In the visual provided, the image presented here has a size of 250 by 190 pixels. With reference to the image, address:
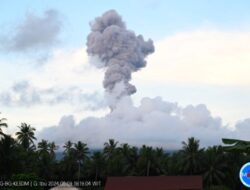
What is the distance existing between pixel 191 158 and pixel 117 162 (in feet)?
49.0

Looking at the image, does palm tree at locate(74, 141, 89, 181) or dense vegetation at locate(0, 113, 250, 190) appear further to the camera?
palm tree at locate(74, 141, 89, 181)

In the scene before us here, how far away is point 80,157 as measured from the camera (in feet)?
333

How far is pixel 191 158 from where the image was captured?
287ft

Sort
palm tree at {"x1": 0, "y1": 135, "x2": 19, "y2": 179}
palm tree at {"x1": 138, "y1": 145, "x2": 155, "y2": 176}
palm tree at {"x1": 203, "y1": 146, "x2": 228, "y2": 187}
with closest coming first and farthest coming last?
palm tree at {"x1": 0, "y1": 135, "x2": 19, "y2": 179}
palm tree at {"x1": 203, "y1": 146, "x2": 228, "y2": 187}
palm tree at {"x1": 138, "y1": 145, "x2": 155, "y2": 176}

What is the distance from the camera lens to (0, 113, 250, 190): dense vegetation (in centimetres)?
7912

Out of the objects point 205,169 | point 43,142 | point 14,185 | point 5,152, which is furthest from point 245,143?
point 43,142

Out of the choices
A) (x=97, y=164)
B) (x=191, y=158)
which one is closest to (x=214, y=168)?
(x=191, y=158)

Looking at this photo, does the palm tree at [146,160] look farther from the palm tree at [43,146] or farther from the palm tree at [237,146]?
the palm tree at [237,146]

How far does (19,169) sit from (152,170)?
2718 centimetres

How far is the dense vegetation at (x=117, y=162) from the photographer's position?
79119 mm

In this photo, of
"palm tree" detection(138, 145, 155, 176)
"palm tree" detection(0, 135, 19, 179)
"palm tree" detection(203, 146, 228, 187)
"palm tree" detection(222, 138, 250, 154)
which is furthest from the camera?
"palm tree" detection(138, 145, 155, 176)

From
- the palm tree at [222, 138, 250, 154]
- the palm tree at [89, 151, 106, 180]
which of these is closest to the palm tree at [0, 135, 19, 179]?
the palm tree at [89, 151, 106, 180]

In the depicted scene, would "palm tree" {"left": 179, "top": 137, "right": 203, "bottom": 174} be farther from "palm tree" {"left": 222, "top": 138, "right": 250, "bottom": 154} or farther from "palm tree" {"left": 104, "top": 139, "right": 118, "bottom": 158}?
"palm tree" {"left": 222, "top": 138, "right": 250, "bottom": 154}

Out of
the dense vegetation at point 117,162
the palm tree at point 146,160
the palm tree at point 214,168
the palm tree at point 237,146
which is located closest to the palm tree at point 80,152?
the dense vegetation at point 117,162
